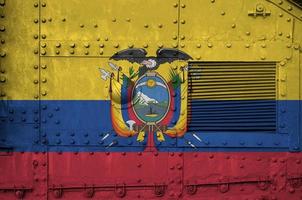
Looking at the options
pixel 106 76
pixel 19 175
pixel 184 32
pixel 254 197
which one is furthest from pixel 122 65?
pixel 254 197

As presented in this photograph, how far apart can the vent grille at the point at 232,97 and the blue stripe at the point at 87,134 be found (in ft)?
0.27

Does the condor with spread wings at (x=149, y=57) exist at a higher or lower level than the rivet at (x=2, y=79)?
higher

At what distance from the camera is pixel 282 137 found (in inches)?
144

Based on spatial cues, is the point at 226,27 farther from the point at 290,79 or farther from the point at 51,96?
the point at 51,96

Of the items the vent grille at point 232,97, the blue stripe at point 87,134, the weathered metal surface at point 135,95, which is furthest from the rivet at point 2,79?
the vent grille at point 232,97

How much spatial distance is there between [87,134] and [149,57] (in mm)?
797

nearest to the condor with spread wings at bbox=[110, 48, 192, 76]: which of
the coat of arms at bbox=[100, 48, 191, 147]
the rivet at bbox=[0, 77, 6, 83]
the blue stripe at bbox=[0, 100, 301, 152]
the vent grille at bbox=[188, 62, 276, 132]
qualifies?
the coat of arms at bbox=[100, 48, 191, 147]

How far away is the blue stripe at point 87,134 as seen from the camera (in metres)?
3.64

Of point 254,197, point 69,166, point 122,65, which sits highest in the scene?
point 122,65

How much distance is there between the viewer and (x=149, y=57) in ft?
11.9

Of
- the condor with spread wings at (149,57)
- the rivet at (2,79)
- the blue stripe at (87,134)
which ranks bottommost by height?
the blue stripe at (87,134)

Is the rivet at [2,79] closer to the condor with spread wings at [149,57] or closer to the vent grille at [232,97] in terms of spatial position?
the condor with spread wings at [149,57]

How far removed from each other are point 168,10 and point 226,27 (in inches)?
19.2

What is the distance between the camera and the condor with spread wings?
3.62 metres
